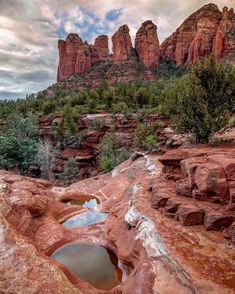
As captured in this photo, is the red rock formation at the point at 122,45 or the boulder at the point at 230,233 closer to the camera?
the boulder at the point at 230,233

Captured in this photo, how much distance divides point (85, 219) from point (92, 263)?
15.0 ft

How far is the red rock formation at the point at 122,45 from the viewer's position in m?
105

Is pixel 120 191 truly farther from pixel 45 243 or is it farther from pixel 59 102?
pixel 59 102

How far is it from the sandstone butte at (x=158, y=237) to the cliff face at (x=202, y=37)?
85.8 m

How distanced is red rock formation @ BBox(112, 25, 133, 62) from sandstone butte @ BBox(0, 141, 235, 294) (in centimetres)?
9995

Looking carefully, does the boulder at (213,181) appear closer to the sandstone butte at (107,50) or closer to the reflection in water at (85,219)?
the reflection in water at (85,219)

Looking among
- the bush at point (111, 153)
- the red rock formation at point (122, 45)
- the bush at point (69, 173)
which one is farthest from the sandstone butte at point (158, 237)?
the red rock formation at point (122, 45)

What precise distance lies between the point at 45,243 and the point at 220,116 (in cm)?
1347

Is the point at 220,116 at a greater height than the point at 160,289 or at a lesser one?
greater

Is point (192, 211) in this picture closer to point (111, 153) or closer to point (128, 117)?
point (111, 153)

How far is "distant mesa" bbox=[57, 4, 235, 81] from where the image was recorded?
9350 cm

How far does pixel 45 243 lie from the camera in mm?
11711

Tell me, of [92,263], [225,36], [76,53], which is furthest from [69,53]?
[92,263]

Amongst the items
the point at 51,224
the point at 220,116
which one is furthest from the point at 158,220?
the point at 220,116
